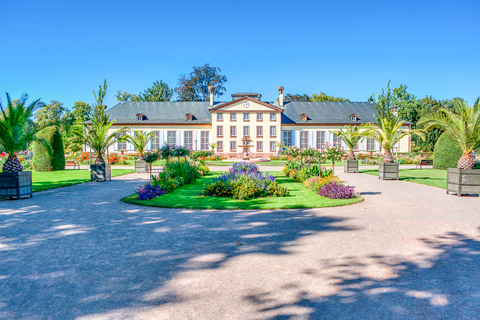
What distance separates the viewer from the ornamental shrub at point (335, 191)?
956cm

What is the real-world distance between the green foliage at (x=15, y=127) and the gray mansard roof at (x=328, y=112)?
114 feet

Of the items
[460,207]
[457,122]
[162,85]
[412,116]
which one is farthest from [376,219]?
[162,85]

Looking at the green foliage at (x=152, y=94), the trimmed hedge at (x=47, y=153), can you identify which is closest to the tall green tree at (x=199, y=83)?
the green foliage at (x=152, y=94)

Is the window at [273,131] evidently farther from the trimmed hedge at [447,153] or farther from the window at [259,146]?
the trimmed hedge at [447,153]

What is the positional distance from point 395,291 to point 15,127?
449 inches

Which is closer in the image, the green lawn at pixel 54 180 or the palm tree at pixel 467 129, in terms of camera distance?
the palm tree at pixel 467 129

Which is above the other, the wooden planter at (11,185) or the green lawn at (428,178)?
the wooden planter at (11,185)

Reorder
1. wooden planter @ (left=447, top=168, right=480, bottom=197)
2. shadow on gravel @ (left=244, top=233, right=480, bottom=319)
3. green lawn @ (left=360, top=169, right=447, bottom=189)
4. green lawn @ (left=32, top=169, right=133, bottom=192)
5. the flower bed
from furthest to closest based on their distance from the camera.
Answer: green lawn @ (left=360, top=169, right=447, bottom=189) < green lawn @ (left=32, top=169, right=133, bottom=192) < wooden planter @ (left=447, top=168, right=480, bottom=197) < the flower bed < shadow on gravel @ (left=244, top=233, right=480, bottom=319)

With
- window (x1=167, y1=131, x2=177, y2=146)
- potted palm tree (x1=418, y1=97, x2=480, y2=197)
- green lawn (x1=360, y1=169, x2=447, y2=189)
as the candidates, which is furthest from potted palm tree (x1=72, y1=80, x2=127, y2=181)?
window (x1=167, y1=131, x2=177, y2=146)

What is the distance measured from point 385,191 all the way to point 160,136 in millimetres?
35011

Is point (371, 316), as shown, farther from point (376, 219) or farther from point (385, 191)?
point (385, 191)

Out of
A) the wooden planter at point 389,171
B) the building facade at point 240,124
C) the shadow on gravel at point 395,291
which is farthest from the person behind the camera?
the building facade at point 240,124

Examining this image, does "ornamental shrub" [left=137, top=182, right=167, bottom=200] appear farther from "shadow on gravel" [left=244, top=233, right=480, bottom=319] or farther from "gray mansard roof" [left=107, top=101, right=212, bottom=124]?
"gray mansard roof" [left=107, top=101, right=212, bottom=124]

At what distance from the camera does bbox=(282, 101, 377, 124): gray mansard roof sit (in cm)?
4284
